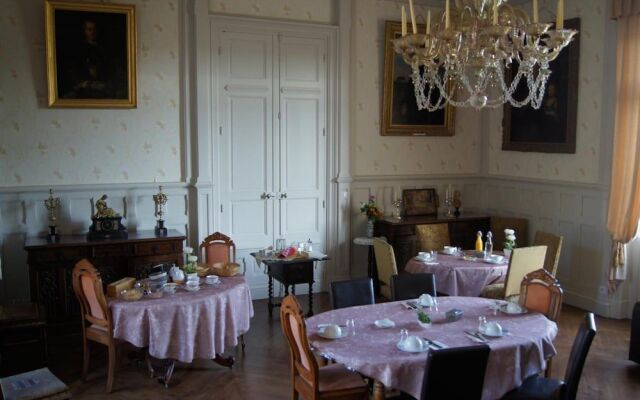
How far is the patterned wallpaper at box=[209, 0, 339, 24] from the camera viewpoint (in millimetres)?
7602

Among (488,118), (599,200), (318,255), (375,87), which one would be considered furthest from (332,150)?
(599,200)

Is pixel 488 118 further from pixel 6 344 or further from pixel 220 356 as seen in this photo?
pixel 6 344

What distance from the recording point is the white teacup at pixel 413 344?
393cm

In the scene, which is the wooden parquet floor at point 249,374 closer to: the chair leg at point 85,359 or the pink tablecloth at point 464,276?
the chair leg at point 85,359

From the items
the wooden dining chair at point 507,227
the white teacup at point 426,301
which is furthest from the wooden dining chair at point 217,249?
the wooden dining chair at point 507,227

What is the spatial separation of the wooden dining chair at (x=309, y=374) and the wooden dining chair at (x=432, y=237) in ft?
11.5

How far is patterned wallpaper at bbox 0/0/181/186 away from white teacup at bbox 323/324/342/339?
3.93 m

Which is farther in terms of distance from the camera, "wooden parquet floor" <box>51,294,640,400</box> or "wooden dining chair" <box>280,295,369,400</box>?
"wooden parquet floor" <box>51,294,640,400</box>

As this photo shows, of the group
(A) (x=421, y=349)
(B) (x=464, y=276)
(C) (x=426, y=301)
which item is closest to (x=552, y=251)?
(B) (x=464, y=276)

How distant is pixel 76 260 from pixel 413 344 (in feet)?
13.3

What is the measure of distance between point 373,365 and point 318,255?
129 inches

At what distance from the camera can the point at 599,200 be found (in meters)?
7.38

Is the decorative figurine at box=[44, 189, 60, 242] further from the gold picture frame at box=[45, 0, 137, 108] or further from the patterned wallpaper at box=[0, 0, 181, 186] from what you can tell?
the gold picture frame at box=[45, 0, 137, 108]

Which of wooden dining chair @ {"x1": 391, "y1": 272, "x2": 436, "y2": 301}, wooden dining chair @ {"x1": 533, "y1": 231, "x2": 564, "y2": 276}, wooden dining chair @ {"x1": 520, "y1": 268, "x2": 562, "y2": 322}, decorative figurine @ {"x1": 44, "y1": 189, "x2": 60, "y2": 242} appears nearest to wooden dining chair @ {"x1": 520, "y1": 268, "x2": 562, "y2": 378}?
wooden dining chair @ {"x1": 520, "y1": 268, "x2": 562, "y2": 322}
